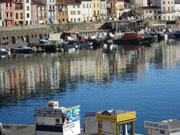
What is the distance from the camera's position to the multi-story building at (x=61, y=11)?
130875 millimetres

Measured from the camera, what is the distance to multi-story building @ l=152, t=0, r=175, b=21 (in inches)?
6403

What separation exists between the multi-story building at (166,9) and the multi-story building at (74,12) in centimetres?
3251

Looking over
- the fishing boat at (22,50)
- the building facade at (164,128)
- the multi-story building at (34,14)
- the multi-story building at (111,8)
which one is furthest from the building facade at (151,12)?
the building facade at (164,128)

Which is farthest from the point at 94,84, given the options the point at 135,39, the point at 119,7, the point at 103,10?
the point at 119,7

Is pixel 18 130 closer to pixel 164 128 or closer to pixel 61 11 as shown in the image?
pixel 164 128

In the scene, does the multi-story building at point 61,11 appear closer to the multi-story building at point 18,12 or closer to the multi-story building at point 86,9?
the multi-story building at point 86,9

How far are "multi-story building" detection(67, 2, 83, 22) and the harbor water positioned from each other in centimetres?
4905

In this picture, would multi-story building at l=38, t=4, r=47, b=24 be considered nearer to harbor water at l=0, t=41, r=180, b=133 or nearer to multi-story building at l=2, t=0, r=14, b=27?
multi-story building at l=2, t=0, r=14, b=27

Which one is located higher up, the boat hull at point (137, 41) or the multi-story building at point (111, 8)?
the multi-story building at point (111, 8)

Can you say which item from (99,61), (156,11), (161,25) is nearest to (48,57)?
(99,61)

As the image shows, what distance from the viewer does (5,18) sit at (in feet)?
370

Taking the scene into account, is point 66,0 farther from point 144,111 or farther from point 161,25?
point 144,111

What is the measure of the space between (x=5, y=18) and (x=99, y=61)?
131ft

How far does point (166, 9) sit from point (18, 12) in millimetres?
59595
